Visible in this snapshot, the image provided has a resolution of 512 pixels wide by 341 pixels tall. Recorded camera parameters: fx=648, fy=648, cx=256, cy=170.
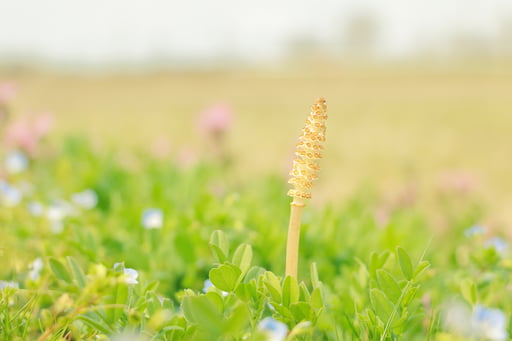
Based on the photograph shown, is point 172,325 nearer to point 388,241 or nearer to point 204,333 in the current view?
point 204,333

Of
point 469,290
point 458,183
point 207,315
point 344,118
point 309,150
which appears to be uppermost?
point 309,150

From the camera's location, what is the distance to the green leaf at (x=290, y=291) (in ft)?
3.73

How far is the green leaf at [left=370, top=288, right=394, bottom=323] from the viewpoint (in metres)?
1.24

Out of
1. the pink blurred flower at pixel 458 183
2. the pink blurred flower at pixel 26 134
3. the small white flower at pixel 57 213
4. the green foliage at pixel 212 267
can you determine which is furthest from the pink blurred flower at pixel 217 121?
the pink blurred flower at pixel 458 183

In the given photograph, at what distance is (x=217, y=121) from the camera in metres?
3.48

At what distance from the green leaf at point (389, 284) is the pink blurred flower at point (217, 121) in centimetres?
228

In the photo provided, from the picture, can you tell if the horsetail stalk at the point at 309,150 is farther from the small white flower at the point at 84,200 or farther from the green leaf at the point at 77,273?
the small white flower at the point at 84,200

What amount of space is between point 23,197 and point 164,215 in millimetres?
851

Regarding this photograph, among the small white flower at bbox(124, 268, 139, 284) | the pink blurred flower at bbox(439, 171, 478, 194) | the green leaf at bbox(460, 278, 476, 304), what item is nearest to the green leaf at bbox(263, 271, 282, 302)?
the small white flower at bbox(124, 268, 139, 284)

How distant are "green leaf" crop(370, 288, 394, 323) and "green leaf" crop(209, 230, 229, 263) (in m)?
0.30

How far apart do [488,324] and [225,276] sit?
0.45 meters

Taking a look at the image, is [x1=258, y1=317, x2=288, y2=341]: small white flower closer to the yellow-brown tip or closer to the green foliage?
the green foliage

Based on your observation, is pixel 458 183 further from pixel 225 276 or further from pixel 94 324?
pixel 94 324

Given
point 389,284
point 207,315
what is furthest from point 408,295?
point 207,315
